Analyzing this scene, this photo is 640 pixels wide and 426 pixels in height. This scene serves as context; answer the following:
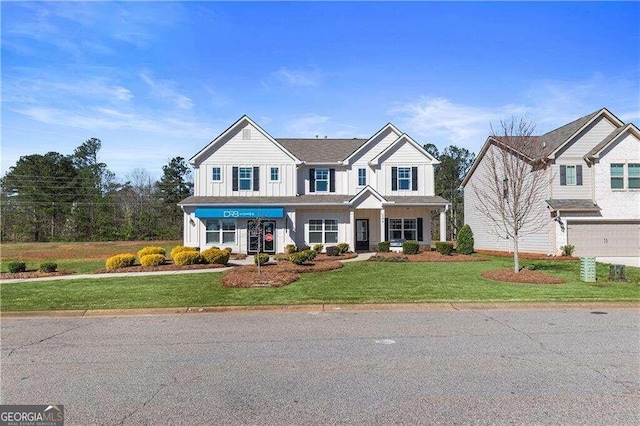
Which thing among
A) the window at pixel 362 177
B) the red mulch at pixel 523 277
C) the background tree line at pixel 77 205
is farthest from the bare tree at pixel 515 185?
the background tree line at pixel 77 205

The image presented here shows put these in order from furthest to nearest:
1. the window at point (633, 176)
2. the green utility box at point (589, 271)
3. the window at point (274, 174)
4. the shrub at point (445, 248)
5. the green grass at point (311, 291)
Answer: the window at point (274, 174) → the window at point (633, 176) → the shrub at point (445, 248) → the green utility box at point (589, 271) → the green grass at point (311, 291)

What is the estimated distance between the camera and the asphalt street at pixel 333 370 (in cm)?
479

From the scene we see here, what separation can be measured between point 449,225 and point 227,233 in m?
38.4

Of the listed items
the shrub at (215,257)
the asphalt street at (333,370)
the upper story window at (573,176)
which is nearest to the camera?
the asphalt street at (333,370)

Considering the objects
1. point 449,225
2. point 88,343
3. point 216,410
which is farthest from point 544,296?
point 449,225

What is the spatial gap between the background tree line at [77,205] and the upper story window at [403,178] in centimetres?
3384

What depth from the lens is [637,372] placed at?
6.02 metres

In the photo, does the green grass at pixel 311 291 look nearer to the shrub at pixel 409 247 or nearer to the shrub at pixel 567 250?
the shrub at pixel 409 247

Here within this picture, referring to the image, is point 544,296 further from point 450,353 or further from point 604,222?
point 604,222

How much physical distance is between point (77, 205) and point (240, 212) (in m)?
41.6

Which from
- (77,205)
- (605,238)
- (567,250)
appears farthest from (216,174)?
(77,205)

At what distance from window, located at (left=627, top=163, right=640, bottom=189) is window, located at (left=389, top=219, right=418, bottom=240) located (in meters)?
13.4

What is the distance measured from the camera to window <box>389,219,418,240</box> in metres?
30.7

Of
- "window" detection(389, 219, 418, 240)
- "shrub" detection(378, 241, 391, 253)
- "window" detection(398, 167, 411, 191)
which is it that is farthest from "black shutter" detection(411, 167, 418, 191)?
"shrub" detection(378, 241, 391, 253)
